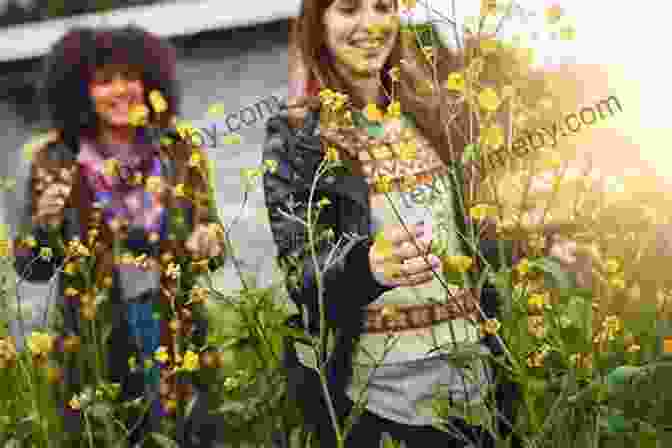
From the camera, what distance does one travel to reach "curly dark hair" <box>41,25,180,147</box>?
2666mm

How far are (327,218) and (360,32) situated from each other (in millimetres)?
334

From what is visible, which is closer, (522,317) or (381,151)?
(522,317)

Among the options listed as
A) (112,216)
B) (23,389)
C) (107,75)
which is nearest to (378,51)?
(23,389)

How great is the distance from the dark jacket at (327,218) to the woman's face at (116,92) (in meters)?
1.04

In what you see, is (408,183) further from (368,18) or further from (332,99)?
(368,18)

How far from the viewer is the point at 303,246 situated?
4.83 ft

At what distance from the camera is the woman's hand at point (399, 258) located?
54.2 inches

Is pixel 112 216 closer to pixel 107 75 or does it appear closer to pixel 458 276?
pixel 107 75

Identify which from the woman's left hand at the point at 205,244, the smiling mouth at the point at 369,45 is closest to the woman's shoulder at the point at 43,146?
the woman's left hand at the point at 205,244

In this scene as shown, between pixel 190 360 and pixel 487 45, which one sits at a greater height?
pixel 487 45

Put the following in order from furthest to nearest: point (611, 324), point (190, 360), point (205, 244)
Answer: point (205, 244), point (190, 360), point (611, 324)

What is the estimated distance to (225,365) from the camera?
9.36 ft

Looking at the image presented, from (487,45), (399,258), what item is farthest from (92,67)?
(487,45)

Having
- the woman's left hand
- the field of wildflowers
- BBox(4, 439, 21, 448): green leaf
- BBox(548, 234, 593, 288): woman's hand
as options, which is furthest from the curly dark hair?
BBox(4, 439, 21, 448): green leaf
